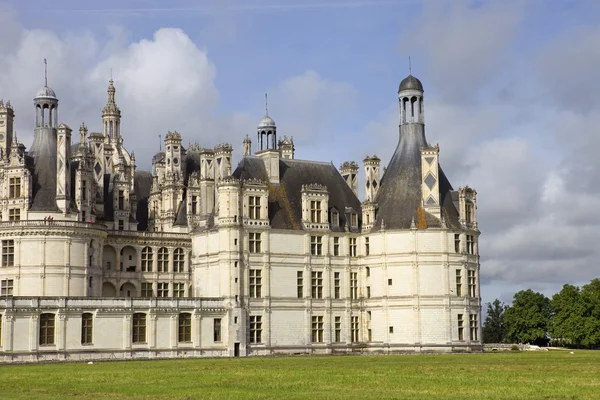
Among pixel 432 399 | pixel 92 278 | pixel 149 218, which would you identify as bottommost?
pixel 432 399

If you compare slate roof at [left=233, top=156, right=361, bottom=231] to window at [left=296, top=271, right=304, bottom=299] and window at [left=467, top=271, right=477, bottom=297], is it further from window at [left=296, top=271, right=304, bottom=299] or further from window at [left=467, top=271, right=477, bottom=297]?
window at [left=467, top=271, right=477, bottom=297]

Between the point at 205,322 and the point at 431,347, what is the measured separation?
53.6 feet

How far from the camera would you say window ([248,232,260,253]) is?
73.3 m

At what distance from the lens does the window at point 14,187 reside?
7594 cm

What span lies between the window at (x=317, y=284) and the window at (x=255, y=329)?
5074 millimetres

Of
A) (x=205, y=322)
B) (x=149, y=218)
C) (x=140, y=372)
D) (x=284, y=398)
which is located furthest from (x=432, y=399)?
(x=149, y=218)

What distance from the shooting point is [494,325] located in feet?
388

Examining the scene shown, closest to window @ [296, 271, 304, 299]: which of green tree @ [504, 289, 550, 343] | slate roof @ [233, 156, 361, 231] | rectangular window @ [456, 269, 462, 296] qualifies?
slate roof @ [233, 156, 361, 231]

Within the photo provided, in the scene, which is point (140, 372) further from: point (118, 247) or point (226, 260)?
point (118, 247)

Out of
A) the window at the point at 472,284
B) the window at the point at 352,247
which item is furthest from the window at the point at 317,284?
the window at the point at 472,284

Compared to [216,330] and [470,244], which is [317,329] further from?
[470,244]

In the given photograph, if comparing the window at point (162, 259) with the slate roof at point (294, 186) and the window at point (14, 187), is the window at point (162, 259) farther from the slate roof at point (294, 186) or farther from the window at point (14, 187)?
the window at point (14, 187)

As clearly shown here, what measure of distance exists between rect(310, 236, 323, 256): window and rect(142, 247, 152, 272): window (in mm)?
16376

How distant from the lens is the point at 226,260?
237 ft
